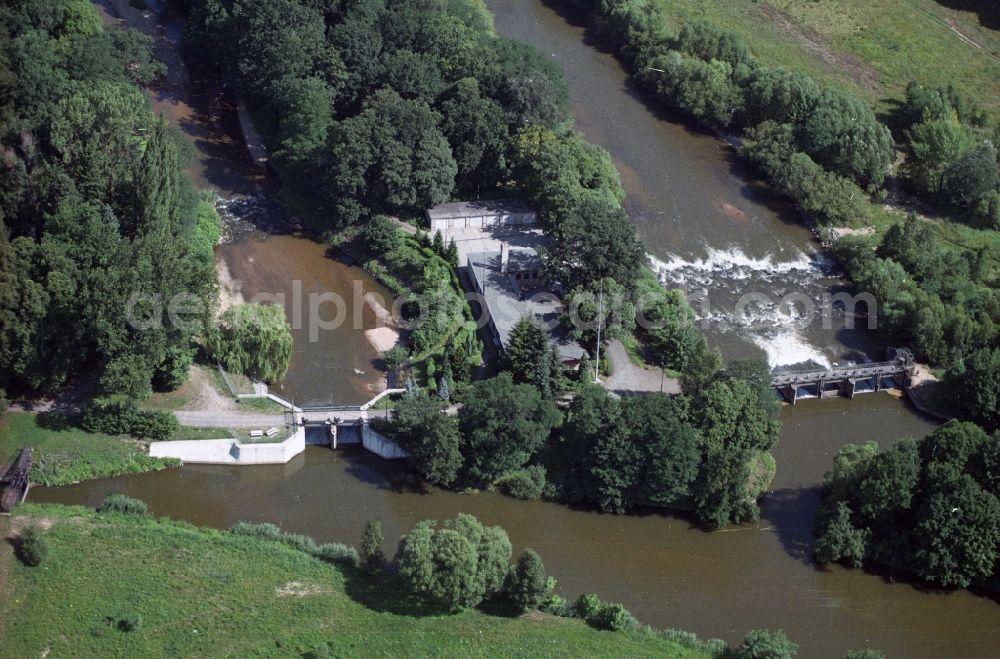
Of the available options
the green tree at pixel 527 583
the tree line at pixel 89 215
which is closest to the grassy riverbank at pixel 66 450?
the tree line at pixel 89 215

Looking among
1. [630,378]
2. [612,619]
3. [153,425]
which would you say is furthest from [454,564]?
[630,378]

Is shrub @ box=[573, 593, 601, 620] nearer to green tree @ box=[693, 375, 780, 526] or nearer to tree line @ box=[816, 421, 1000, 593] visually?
green tree @ box=[693, 375, 780, 526]

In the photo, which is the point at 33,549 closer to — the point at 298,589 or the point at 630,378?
the point at 298,589

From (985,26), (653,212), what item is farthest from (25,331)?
(985,26)

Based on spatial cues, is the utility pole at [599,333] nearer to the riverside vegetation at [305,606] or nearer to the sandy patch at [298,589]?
the riverside vegetation at [305,606]

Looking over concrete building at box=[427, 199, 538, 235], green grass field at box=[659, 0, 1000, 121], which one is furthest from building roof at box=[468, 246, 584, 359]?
green grass field at box=[659, 0, 1000, 121]

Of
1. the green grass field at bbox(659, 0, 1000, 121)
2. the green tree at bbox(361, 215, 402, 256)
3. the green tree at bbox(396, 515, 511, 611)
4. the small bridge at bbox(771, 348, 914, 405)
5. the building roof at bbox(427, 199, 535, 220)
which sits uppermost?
the green grass field at bbox(659, 0, 1000, 121)

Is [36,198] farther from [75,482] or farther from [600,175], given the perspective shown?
[600,175]
